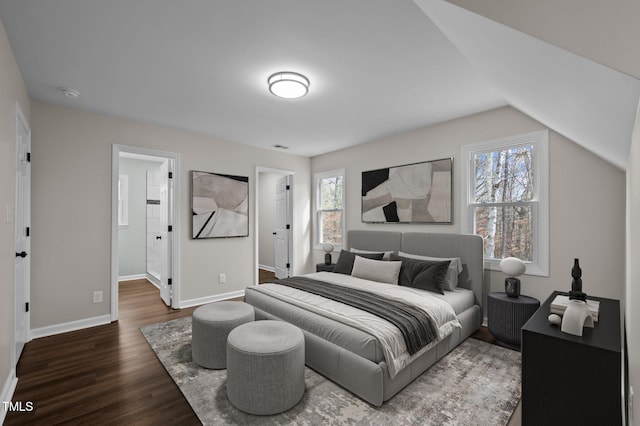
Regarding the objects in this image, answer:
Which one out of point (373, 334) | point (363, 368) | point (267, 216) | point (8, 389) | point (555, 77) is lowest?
point (8, 389)

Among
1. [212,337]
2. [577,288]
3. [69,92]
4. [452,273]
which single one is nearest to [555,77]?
[577,288]

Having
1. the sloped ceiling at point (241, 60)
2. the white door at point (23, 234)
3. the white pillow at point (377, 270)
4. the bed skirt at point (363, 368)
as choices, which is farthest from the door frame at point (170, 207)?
the bed skirt at point (363, 368)

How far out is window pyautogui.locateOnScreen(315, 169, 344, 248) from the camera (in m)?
5.38

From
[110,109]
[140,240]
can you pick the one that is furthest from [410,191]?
[140,240]

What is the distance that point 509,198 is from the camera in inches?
132

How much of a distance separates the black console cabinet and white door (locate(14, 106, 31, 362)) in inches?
151

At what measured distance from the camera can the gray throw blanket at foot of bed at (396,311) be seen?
2.24 metres

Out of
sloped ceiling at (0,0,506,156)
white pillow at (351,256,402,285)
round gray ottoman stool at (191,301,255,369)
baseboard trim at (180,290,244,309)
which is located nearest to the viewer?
sloped ceiling at (0,0,506,156)

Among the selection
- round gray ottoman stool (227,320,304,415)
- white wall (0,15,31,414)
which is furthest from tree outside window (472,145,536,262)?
white wall (0,15,31,414)

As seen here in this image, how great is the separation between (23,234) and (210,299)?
232cm

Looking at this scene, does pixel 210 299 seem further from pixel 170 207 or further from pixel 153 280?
pixel 153 280

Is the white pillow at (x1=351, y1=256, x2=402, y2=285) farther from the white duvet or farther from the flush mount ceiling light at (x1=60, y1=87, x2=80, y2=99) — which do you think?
the flush mount ceiling light at (x1=60, y1=87, x2=80, y2=99)

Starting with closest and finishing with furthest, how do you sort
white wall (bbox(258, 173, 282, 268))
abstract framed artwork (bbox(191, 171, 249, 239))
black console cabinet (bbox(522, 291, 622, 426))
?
black console cabinet (bbox(522, 291, 622, 426)) < abstract framed artwork (bbox(191, 171, 249, 239)) < white wall (bbox(258, 173, 282, 268))

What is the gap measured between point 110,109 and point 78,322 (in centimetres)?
248
